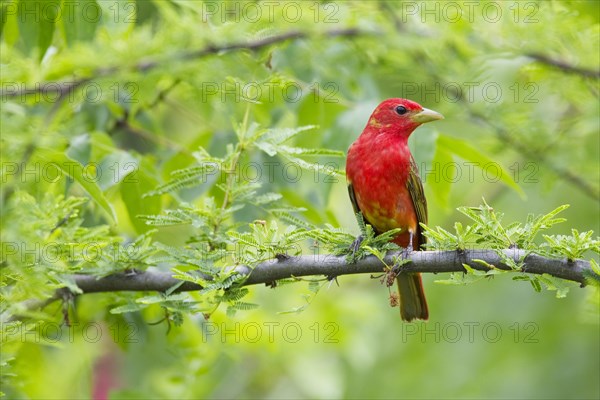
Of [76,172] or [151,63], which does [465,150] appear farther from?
[76,172]

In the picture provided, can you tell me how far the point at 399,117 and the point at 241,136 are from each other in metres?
1.61

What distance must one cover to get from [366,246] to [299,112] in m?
1.64

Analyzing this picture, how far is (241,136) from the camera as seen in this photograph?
3838 mm

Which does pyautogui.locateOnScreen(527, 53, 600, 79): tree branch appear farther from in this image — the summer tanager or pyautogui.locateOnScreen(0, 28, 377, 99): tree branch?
pyautogui.locateOnScreen(0, 28, 377, 99): tree branch

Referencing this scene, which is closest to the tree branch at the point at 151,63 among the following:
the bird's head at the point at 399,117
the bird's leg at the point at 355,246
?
the bird's head at the point at 399,117

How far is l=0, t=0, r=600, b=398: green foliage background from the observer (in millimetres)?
3729

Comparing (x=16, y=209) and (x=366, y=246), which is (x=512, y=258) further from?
(x=16, y=209)

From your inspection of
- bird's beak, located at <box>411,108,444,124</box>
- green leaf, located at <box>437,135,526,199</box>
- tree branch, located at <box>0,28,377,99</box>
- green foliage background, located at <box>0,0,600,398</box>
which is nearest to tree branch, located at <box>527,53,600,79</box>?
green foliage background, located at <box>0,0,600,398</box>

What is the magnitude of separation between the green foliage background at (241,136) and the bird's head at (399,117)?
0.23m

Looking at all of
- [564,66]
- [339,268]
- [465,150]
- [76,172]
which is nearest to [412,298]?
[465,150]

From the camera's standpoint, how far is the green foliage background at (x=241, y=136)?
3.73 metres

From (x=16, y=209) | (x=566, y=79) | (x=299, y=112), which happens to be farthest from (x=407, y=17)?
(x=16, y=209)

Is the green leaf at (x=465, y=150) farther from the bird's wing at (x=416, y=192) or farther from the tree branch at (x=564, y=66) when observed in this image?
the tree branch at (x=564, y=66)

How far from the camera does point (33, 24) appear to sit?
3.96 metres
